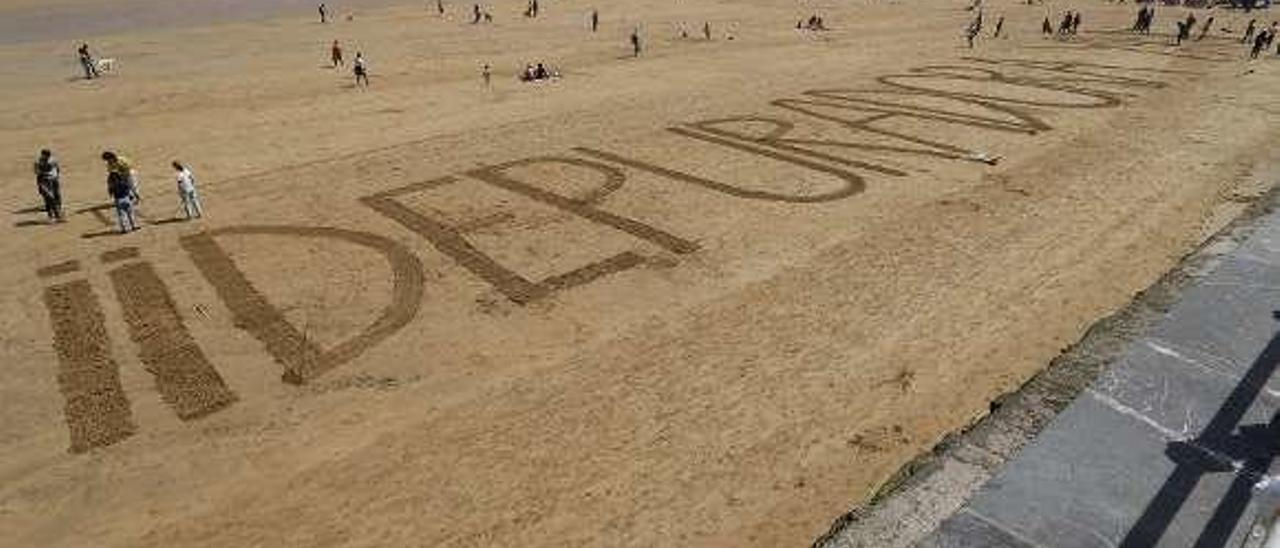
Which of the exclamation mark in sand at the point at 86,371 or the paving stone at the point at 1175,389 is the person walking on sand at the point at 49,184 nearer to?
the exclamation mark in sand at the point at 86,371

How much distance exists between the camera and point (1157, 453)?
10.6 meters

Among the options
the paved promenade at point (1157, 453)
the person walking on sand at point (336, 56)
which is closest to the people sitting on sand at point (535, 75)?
the person walking on sand at point (336, 56)

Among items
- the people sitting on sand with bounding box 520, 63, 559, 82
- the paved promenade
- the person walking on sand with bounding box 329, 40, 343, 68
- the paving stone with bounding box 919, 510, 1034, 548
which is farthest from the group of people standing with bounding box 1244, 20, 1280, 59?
the paving stone with bounding box 919, 510, 1034, 548

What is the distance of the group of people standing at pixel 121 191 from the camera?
19641mm

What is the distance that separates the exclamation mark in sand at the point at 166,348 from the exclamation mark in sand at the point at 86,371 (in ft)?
1.53

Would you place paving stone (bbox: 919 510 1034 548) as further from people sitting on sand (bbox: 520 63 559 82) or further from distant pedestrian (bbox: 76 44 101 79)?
distant pedestrian (bbox: 76 44 101 79)

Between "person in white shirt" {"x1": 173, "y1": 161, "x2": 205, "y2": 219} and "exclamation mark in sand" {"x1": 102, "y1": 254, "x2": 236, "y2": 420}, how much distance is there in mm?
2636

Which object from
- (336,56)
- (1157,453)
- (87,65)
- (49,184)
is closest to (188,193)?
(49,184)

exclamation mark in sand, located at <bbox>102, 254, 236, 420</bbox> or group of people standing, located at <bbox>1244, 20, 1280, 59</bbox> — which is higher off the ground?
group of people standing, located at <bbox>1244, 20, 1280, 59</bbox>

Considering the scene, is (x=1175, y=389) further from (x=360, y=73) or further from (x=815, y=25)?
(x=815, y=25)

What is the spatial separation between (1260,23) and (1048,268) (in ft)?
162

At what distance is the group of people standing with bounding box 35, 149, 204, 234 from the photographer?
19641 millimetres

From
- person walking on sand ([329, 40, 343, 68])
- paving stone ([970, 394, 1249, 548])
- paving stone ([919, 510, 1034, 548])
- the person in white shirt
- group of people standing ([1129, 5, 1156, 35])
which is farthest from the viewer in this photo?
group of people standing ([1129, 5, 1156, 35])

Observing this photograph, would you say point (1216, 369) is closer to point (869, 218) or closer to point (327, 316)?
point (869, 218)
